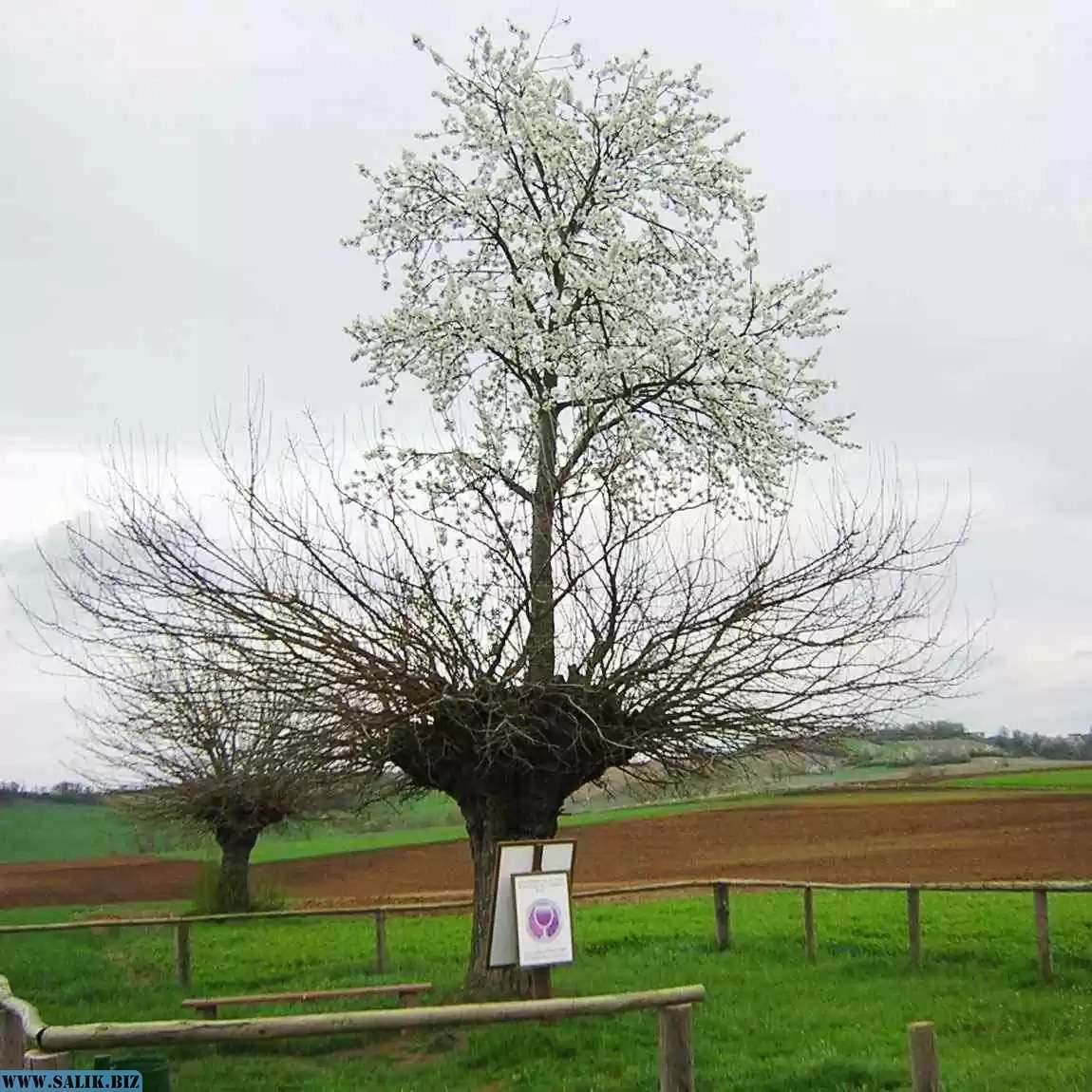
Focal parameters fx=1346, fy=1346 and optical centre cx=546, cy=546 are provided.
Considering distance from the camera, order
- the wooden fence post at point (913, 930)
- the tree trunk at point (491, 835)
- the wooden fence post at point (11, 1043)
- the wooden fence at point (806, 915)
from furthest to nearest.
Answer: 1. the wooden fence post at point (913, 930)
2. the wooden fence at point (806, 915)
3. the tree trunk at point (491, 835)
4. the wooden fence post at point (11, 1043)

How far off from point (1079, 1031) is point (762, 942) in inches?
294

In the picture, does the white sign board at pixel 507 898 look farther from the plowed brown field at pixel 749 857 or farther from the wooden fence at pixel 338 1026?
the plowed brown field at pixel 749 857

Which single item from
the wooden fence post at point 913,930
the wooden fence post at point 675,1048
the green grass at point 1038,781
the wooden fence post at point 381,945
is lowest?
the green grass at point 1038,781

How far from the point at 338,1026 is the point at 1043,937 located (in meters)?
8.91

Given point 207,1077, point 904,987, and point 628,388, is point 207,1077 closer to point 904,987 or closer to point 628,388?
point 904,987

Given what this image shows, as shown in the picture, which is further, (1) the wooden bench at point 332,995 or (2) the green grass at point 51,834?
(2) the green grass at point 51,834

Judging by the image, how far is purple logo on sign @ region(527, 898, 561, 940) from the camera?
1097 centimetres

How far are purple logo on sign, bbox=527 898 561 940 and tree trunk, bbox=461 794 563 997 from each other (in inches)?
67.8

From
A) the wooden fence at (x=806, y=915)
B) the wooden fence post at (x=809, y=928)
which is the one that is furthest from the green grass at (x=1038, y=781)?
the wooden fence post at (x=809, y=928)

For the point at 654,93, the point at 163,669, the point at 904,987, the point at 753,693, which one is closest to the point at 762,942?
the point at 904,987

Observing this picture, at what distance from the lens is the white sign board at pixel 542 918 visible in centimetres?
1088

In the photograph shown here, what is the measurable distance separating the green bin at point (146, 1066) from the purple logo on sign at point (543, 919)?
4.91 meters

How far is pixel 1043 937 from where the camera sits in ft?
42.6

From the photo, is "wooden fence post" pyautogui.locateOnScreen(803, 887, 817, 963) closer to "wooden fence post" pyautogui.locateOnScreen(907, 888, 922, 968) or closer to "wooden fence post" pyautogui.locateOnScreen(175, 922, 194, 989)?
"wooden fence post" pyautogui.locateOnScreen(907, 888, 922, 968)
